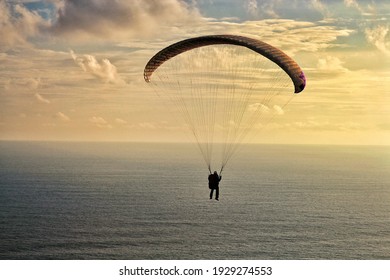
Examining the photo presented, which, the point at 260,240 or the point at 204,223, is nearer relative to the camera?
the point at 260,240

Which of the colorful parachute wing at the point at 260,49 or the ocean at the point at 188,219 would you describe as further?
the ocean at the point at 188,219

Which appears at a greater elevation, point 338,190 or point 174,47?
point 338,190

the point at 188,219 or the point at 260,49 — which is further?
the point at 188,219

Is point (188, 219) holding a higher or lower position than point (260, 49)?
higher

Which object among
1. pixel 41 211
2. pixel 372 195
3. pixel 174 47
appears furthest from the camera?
pixel 372 195

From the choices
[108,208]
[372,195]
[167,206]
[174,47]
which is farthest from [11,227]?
[372,195]

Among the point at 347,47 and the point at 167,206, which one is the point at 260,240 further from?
the point at 347,47

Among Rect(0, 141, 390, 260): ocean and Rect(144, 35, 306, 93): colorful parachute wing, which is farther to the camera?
Rect(0, 141, 390, 260): ocean
